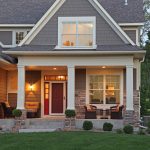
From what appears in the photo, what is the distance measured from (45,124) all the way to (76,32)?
4.90 meters

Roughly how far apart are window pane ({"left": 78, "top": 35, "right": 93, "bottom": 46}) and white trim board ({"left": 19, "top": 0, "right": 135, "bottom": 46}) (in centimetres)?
127

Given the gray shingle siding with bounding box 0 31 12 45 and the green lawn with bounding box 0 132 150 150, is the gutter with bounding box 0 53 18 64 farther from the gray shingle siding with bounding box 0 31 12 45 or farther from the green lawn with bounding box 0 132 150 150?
the green lawn with bounding box 0 132 150 150

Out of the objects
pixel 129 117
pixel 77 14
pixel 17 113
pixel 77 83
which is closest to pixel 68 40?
pixel 77 14

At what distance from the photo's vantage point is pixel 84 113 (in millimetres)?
23453

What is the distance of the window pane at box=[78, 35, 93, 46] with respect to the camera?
22.2 metres

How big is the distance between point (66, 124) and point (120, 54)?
4.25 meters

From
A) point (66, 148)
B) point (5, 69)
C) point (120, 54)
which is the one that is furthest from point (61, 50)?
point (66, 148)

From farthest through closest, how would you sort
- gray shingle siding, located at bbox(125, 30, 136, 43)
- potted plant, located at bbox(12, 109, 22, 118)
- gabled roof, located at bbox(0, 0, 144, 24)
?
gabled roof, located at bbox(0, 0, 144, 24) < gray shingle siding, located at bbox(125, 30, 136, 43) < potted plant, located at bbox(12, 109, 22, 118)

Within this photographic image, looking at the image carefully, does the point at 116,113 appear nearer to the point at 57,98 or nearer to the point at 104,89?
the point at 104,89

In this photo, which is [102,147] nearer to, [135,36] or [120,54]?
[120,54]

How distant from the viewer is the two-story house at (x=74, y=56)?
21.4 meters

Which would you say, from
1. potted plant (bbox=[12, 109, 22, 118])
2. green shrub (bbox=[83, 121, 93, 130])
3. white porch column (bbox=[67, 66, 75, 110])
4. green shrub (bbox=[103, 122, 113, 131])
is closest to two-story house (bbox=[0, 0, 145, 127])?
white porch column (bbox=[67, 66, 75, 110])

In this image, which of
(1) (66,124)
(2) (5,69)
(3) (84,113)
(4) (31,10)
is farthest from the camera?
(4) (31,10)

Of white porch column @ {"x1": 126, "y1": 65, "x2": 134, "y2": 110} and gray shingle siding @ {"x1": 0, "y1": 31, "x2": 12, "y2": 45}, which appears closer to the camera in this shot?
white porch column @ {"x1": 126, "y1": 65, "x2": 134, "y2": 110}
